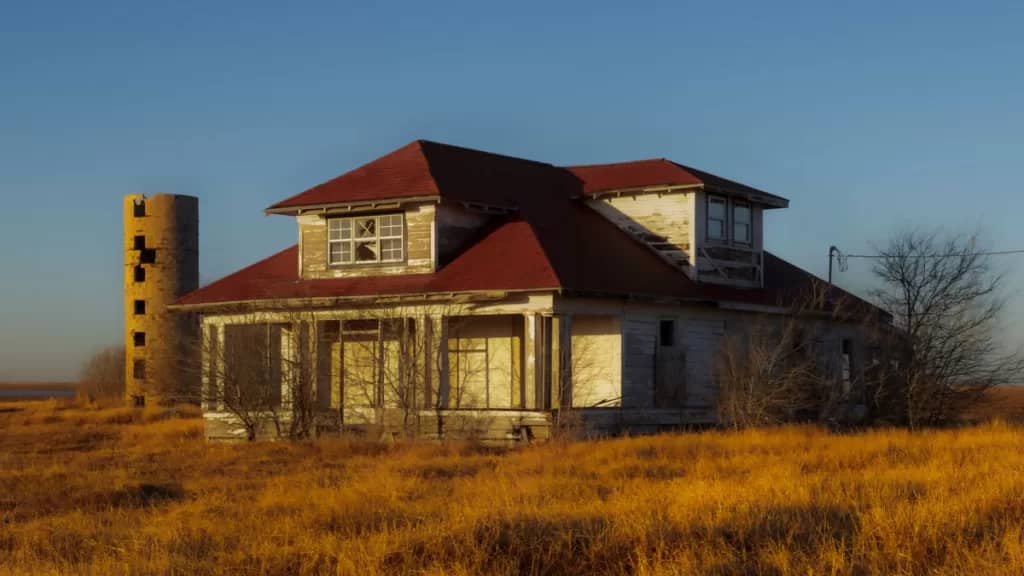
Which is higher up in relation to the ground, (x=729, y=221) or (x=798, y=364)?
(x=729, y=221)

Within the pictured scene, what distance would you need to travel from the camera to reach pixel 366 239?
1171 inches

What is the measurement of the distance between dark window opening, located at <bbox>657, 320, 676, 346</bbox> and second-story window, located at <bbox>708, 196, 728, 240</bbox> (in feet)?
8.69

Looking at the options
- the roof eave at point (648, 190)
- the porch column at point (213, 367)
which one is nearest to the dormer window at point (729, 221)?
the roof eave at point (648, 190)

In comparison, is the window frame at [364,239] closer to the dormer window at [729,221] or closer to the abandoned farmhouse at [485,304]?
the abandoned farmhouse at [485,304]

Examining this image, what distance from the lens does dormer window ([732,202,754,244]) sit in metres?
31.7

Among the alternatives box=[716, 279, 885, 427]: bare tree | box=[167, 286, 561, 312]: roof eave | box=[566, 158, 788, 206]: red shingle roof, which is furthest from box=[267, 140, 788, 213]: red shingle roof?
box=[716, 279, 885, 427]: bare tree

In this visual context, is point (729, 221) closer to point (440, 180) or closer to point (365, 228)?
point (440, 180)

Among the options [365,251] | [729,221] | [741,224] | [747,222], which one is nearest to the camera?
[365,251]

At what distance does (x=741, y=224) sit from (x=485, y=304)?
7920 millimetres

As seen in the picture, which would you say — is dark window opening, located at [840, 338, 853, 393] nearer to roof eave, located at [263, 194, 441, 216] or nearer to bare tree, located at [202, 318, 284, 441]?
Result: roof eave, located at [263, 194, 441, 216]

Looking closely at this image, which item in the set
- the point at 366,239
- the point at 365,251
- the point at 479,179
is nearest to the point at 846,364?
the point at 479,179

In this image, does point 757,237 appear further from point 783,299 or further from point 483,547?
point 483,547

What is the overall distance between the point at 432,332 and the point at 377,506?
13.0m

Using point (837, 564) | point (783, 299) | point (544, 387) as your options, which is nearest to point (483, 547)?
point (837, 564)
